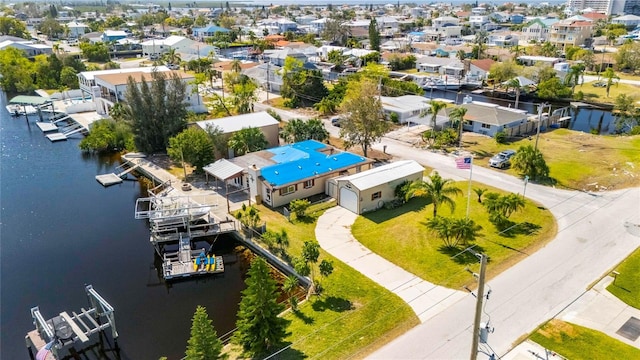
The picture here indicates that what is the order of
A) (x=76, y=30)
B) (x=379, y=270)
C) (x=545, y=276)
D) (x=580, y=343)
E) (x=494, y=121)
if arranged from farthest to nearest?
(x=76, y=30)
(x=494, y=121)
(x=379, y=270)
(x=545, y=276)
(x=580, y=343)

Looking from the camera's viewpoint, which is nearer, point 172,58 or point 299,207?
point 299,207

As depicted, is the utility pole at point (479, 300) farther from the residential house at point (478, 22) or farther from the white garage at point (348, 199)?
the residential house at point (478, 22)

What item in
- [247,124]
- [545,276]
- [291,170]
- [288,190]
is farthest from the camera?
[247,124]

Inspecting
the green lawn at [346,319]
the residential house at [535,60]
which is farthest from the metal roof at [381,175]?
the residential house at [535,60]

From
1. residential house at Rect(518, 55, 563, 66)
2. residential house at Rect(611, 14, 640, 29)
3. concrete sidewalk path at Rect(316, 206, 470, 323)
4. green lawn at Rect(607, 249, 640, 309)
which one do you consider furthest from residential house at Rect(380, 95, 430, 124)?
residential house at Rect(611, 14, 640, 29)

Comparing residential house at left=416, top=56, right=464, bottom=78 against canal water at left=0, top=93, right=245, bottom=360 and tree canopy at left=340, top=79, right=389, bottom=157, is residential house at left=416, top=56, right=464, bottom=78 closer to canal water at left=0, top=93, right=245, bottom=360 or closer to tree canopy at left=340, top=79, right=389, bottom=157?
tree canopy at left=340, top=79, right=389, bottom=157

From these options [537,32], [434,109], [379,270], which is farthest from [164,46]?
[379,270]

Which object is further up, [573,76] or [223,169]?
[573,76]

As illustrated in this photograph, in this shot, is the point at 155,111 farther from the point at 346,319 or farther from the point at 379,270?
the point at 346,319
